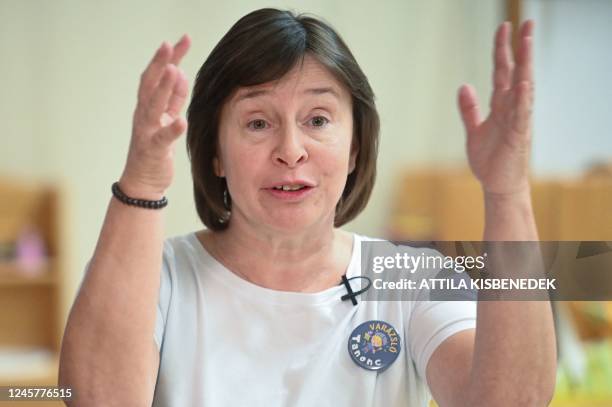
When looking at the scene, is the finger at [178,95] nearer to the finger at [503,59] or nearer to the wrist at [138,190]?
the wrist at [138,190]

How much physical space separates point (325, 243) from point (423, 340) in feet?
0.49

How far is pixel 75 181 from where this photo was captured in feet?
9.55

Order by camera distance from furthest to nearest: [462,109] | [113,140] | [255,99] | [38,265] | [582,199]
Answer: [38,265] → [113,140] → [582,199] → [255,99] → [462,109]

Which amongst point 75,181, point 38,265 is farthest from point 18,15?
point 38,265

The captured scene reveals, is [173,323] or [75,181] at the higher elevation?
[75,181]

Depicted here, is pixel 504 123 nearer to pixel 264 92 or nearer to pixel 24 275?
pixel 264 92

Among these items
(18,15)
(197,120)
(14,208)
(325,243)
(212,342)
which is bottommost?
(212,342)

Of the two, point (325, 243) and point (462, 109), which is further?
point (325, 243)

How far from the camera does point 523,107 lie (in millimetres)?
604

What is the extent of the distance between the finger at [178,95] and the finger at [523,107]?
0.27 m

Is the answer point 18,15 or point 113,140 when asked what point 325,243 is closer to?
point 113,140

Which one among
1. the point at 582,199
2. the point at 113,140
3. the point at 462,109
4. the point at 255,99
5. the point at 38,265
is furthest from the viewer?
the point at 38,265

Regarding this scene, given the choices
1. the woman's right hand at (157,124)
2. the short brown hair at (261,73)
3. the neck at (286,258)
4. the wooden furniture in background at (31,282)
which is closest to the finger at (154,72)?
the woman's right hand at (157,124)

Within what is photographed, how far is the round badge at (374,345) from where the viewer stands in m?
0.77
